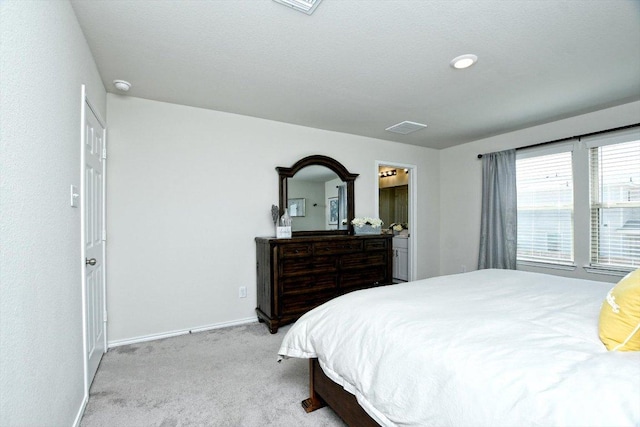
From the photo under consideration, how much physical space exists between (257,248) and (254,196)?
0.62 metres

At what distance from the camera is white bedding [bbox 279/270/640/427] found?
2.62 ft

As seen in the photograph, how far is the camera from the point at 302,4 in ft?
5.48

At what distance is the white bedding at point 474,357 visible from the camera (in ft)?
2.62

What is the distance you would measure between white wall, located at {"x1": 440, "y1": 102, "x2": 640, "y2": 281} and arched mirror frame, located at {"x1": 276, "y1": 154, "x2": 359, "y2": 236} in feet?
6.21

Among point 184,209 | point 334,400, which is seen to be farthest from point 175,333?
point 334,400

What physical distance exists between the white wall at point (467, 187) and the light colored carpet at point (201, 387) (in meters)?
3.42

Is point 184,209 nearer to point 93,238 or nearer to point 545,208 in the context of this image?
point 93,238

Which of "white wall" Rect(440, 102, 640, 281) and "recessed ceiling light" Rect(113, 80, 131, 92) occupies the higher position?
"recessed ceiling light" Rect(113, 80, 131, 92)

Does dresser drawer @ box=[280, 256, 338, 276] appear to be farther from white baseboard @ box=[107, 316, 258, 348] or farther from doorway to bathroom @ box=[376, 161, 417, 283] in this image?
doorway to bathroom @ box=[376, 161, 417, 283]

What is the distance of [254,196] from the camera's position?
139 inches

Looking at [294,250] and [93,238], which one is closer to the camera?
[93,238]

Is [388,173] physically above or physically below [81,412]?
above

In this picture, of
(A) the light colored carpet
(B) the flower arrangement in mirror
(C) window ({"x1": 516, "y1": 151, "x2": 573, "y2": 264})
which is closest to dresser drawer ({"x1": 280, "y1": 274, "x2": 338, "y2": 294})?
(A) the light colored carpet

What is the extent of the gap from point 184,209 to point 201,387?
69.2 inches
